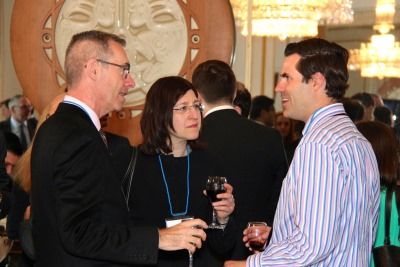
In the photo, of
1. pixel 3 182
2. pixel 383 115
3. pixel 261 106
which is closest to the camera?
pixel 3 182

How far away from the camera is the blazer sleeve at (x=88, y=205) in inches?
88.3

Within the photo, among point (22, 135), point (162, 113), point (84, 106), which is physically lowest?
point (22, 135)

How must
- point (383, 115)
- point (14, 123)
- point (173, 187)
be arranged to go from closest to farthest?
point (173, 187)
point (383, 115)
point (14, 123)

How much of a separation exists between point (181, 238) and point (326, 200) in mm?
462

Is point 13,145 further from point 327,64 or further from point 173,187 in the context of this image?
point 327,64

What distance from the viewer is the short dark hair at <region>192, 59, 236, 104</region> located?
3.80 metres

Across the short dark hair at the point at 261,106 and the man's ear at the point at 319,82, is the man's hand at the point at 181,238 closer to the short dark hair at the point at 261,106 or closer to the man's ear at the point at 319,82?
the man's ear at the point at 319,82

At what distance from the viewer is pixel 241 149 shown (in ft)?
12.4

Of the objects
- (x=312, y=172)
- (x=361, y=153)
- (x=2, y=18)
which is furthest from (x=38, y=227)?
(x=2, y=18)

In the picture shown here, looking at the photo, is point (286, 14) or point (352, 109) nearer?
point (352, 109)

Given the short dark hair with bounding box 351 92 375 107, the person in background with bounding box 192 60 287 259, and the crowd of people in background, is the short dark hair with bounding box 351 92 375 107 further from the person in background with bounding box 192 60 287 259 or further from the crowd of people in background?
the crowd of people in background

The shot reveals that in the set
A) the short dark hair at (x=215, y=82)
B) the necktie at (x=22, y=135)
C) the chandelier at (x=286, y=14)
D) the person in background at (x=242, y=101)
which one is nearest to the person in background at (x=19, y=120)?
the necktie at (x=22, y=135)

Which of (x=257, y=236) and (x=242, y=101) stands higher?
(x=242, y=101)

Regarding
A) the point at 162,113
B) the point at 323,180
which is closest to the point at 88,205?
the point at 323,180
